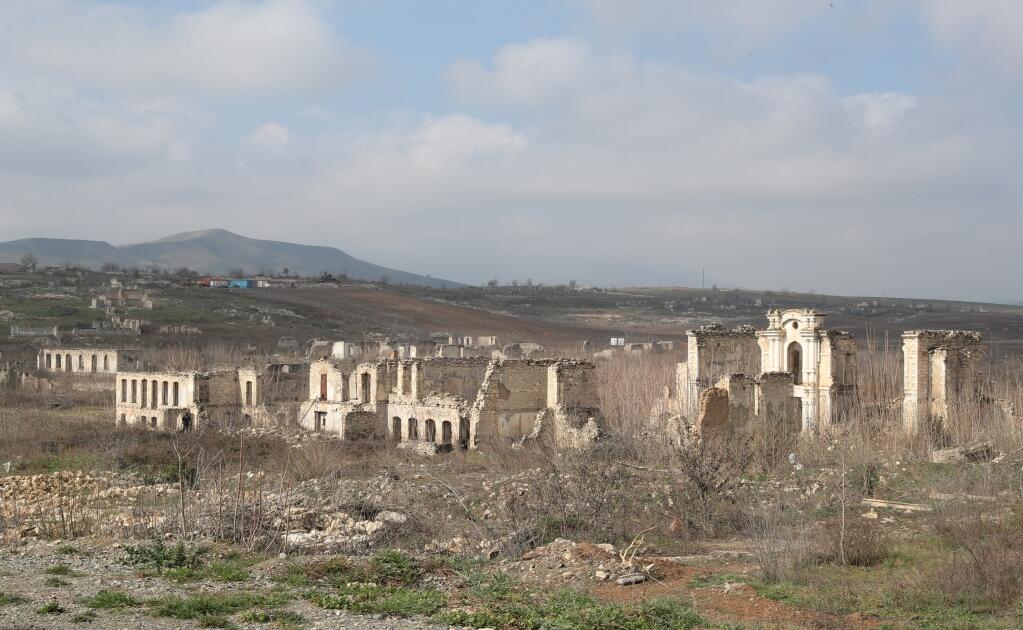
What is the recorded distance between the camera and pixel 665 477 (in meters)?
23.0

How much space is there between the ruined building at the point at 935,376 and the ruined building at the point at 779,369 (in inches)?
108

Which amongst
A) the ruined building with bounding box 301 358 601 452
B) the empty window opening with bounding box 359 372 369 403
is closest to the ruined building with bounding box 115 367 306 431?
the ruined building with bounding box 301 358 601 452

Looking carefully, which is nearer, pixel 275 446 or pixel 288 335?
pixel 275 446

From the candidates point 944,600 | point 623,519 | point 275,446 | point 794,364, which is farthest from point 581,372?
point 944,600

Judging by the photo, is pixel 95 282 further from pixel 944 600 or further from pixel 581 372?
pixel 944 600

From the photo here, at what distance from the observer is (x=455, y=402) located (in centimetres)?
3512

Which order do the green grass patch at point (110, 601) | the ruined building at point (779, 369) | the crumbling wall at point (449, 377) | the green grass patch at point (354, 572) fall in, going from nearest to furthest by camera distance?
1. the green grass patch at point (110, 601)
2. the green grass patch at point (354, 572)
3. the ruined building at point (779, 369)
4. the crumbling wall at point (449, 377)

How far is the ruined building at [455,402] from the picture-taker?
3338cm

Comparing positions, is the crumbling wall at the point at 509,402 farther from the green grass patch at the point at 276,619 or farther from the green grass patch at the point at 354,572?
the green grass patch at the point at 276,619

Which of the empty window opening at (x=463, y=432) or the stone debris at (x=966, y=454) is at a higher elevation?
the stone debris at (x=966, y=454)

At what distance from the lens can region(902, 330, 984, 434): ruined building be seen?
103 feet

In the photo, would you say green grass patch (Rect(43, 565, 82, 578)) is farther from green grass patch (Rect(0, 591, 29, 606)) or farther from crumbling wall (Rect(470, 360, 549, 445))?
crumbling wall (Rect(470, 360, 549, 445))

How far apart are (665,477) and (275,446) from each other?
54.0 ft

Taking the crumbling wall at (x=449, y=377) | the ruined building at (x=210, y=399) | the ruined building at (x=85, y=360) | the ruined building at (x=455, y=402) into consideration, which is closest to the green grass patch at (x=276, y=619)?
the ruined building at (x=455, y=402)
